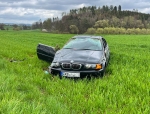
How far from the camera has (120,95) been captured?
457cm

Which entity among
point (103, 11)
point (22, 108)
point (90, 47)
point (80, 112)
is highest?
point (103, 11)

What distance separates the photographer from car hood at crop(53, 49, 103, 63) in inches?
243

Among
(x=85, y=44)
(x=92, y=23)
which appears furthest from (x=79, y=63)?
(x=92, y=23)

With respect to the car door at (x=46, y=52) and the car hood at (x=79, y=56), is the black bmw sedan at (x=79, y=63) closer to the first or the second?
the car hood at (x=79, y=56)

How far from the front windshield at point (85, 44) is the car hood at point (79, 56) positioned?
0.36 metres

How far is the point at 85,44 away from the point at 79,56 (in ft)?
3.97

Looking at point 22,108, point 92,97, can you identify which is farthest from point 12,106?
point 92,97

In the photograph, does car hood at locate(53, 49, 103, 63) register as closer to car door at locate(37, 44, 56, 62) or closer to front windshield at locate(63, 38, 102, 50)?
front windshield at locate(63, 38, 102, 50)

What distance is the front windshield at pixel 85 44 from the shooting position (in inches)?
286

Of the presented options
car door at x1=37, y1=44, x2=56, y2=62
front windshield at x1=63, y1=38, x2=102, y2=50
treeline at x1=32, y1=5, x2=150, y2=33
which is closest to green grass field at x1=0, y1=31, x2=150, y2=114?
front windshield at x1=63, y1=38, x2=102, y2=50

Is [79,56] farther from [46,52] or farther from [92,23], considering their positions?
[92,23]

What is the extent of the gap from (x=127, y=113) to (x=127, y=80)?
2000mm

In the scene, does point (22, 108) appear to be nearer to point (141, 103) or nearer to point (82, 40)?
point (141, 103)

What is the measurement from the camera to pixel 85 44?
24.6 ft
